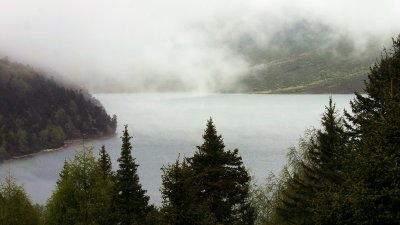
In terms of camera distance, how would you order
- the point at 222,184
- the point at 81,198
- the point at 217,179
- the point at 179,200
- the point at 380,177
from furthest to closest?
the point at 81,198
the point at 217,179
the point at 222,184
the point at 179,200
the point at 380,177

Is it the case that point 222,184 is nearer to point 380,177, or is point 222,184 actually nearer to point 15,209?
point 380,177

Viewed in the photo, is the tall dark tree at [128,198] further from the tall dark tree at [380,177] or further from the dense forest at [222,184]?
the tall dark tree at [380,177]

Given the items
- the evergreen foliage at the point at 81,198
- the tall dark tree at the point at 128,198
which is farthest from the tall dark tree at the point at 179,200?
the evergreen foliage at the point at 81,198

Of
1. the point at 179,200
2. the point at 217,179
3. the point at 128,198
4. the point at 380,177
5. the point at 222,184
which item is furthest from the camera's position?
the point at 128,198

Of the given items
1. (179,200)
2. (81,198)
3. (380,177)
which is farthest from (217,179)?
(380,177)

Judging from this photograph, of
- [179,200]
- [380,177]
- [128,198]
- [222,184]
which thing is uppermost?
[380,177]

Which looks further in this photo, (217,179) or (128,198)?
(128,198)

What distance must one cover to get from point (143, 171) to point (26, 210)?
104 meters

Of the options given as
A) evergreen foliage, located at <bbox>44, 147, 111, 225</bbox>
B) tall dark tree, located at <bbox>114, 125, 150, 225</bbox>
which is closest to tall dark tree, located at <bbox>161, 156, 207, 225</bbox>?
tall dark tree, located at <bbox>114, 125, 150, 225</bbox>

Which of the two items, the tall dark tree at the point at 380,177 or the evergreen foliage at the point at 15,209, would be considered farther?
the evergreen foliage at the point at 15,209

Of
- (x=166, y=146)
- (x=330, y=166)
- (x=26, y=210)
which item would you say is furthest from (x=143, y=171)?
(x=330, y=166)

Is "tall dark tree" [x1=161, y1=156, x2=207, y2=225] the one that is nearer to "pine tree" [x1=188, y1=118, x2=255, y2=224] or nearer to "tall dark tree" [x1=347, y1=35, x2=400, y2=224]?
"pine tree" [x1=188, y1=118, x2=255, y2=224]

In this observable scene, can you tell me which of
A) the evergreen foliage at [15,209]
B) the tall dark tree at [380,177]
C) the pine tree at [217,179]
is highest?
the tall dark tree at [380,177]

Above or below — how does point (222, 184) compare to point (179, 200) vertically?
below
